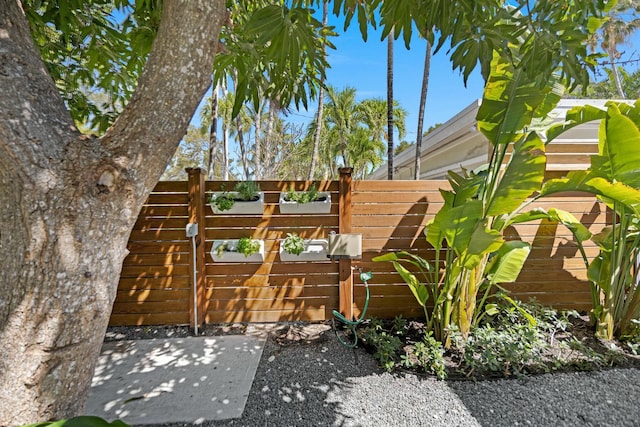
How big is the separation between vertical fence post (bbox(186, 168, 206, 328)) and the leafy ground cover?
1803 mm

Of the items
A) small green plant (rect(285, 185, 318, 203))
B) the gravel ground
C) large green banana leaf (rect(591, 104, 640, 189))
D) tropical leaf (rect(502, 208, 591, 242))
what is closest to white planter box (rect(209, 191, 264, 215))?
small green plant (rect(285, 185, 318, 203))

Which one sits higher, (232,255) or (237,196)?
(237,196)

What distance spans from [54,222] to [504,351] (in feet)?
10.2

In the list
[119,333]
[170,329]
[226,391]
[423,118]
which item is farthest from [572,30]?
[423,118]

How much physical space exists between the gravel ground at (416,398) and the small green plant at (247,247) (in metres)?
1.05

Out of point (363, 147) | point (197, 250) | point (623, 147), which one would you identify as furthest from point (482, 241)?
point (363, 147)

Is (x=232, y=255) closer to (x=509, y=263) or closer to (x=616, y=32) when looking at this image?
(x=509, y=263)

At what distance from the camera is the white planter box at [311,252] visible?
297 centimetres

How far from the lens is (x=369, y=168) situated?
58.4ft

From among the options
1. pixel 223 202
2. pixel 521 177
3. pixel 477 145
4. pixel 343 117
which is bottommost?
pixel 223 202

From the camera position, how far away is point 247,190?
9.48 ft

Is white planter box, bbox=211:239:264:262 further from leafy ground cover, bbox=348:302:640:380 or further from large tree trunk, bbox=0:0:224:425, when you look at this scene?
large tree trunk, bbox=0:0:224:425

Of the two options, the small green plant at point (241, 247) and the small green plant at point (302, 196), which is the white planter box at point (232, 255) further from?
the small green plant at point (302, 196)

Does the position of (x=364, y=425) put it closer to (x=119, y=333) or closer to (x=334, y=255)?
(x=334, y=255)
